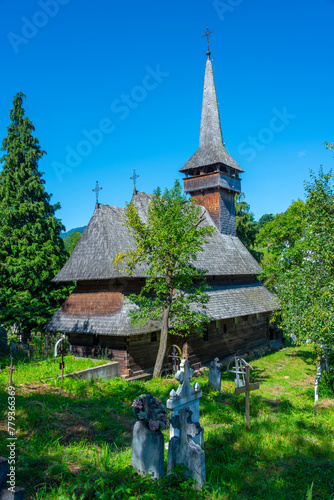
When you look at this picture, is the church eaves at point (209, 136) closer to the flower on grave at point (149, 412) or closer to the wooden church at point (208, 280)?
the wooden church at point (208, 280)

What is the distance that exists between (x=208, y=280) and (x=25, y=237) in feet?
40.6

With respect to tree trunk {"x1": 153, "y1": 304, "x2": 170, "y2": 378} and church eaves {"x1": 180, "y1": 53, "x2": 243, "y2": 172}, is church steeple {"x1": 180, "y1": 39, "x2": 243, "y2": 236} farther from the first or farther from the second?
tree trunk {"x1": 153, "y1": 304, "x2": 170, "y2": 378}

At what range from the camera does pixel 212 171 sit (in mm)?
27797

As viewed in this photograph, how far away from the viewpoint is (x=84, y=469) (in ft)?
20.1

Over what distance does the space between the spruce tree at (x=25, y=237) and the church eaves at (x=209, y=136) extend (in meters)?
11.5

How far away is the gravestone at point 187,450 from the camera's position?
231 inches

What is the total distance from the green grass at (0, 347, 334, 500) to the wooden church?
164 inches

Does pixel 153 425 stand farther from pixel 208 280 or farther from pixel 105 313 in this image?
pixel 208 280

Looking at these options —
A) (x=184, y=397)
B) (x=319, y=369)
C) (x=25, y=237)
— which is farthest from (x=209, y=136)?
(x=184, y=397)

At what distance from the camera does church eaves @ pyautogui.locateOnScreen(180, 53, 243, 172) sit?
27830 millimetres

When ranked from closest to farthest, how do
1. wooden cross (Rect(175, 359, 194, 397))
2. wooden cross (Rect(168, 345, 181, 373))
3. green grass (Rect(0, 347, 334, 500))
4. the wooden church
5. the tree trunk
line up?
green grass (Rect(0, 347, 334, 500)), wooden cross (Rect(175, 359, 194, 397)), the tree trunk, the wooden church, wooden cross (Rect(168, 345, 181, 373))

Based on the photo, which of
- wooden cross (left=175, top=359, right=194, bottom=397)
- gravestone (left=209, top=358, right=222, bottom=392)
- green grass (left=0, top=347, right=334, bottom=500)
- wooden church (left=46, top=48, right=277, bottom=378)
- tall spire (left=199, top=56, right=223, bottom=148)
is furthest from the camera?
tall spire (left=199, top=56, right=223, bottom=148)

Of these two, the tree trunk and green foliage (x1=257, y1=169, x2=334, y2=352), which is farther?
the tree trunk

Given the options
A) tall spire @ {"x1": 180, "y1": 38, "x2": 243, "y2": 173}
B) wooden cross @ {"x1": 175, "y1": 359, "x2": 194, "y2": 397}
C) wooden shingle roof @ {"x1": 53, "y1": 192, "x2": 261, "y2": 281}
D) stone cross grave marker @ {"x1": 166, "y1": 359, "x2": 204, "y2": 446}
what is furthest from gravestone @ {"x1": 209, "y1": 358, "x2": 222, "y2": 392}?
tall spire @ {"x1": 180, "y1": 38, "x2": 243, "y2": 173}
